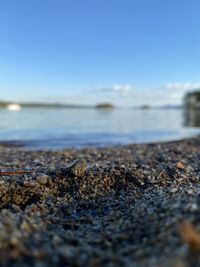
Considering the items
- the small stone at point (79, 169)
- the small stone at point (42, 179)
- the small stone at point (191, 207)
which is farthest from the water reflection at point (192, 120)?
the small stone at point (191, 207)

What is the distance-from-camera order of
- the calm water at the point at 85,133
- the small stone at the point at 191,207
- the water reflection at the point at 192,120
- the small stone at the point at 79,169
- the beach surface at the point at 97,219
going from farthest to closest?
the water reflection at the point at 192,120, the calm water at the point at 85,133, the small stone at the point at 79,169, the small stone at the point at 191,207, the beach surface at the point at 97,219

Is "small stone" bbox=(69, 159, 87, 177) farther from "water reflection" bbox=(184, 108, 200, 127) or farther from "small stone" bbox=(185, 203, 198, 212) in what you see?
"water reflection" bbox=(184, 108, 200, 127)

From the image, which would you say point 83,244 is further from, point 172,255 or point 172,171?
point 172,171

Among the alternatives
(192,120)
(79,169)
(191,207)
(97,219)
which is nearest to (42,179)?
(79,169)

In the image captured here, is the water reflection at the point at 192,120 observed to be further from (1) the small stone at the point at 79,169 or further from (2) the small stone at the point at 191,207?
(2) the small stone at the point at 191,207

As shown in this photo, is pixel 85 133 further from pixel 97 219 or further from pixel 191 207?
pixel 191 207

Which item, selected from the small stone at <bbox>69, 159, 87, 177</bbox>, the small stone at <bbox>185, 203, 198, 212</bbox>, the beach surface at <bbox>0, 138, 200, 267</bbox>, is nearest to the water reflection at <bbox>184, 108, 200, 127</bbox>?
the small stone at <bbox>69, 159, 87, 177</bbox>

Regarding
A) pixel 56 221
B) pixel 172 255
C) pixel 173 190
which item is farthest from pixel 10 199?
pixel 172 255
